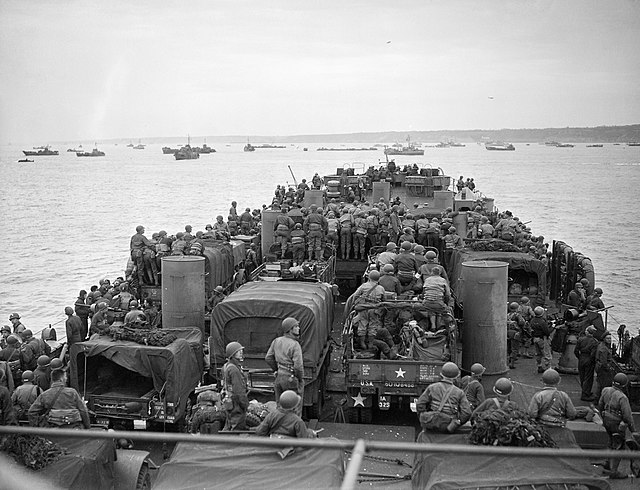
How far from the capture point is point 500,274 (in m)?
13.9

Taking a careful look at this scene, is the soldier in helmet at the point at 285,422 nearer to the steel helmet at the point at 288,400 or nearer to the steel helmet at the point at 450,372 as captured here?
the steel helmet at the point at 288,400

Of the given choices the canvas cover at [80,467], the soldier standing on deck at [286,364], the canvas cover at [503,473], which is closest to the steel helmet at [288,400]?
the canvas cover at [503,473]

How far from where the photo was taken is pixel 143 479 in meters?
8.93

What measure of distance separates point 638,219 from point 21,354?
64.2 metres

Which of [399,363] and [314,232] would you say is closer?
[399,363]

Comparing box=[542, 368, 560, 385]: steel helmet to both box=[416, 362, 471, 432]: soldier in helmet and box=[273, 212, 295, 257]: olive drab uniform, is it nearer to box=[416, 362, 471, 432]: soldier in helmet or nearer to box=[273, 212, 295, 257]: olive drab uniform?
box=[416, 362, 471, 432]: soldier in helmet

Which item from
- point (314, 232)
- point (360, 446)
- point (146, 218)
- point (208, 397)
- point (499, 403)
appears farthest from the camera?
point (146, 218)

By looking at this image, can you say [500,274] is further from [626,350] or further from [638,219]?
[638,219]

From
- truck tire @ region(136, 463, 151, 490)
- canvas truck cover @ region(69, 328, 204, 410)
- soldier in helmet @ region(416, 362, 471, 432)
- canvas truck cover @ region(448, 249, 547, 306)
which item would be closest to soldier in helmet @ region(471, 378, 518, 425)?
soldier in helmet @ region(416, 362, 471, 432)

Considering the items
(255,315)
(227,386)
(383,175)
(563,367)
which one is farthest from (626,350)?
(383,175)

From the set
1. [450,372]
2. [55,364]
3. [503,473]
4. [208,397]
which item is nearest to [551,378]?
[450,372]

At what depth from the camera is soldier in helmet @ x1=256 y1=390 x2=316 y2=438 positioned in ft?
25.6

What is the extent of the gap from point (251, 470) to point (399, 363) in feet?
17.3

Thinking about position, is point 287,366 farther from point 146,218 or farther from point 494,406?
point 146,218
